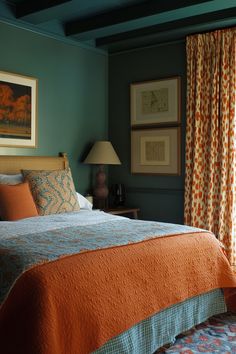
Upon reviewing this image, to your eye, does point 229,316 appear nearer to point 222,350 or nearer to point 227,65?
point 222,350

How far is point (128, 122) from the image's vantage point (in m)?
5.46

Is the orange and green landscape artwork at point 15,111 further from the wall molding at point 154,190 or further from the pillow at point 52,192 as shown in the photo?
the wall molding at point 154,190

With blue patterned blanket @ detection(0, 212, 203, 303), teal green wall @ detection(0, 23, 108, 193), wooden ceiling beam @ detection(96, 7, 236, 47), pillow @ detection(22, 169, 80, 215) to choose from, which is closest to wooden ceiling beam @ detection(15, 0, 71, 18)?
teal green wall @ detection(0, 23, 108, 193)

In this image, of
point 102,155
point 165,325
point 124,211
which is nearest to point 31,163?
point 102,155

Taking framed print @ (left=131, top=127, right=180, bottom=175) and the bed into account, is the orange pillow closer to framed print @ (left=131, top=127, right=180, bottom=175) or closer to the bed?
the bed

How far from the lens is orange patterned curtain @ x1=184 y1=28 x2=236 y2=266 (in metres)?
4.46

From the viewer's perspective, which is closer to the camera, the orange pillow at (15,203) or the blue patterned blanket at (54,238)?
the blue patterned blanket at (54,238)

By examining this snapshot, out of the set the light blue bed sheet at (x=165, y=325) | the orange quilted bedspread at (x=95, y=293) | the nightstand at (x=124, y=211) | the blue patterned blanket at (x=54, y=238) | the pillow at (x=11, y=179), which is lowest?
the light blue bed sheet at (x=165, y=325)

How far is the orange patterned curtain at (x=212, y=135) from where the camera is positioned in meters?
4.46

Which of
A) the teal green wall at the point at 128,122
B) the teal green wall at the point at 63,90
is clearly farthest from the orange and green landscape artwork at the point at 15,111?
the teal green wall at the point at 128,122

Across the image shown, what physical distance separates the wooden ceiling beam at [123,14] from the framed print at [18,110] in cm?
77

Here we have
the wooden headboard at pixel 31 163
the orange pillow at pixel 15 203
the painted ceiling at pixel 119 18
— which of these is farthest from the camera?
the wooden headboard at pixel 31 163

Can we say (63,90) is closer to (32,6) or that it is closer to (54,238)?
(32,6)

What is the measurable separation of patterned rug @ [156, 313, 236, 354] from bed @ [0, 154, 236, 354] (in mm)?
97
